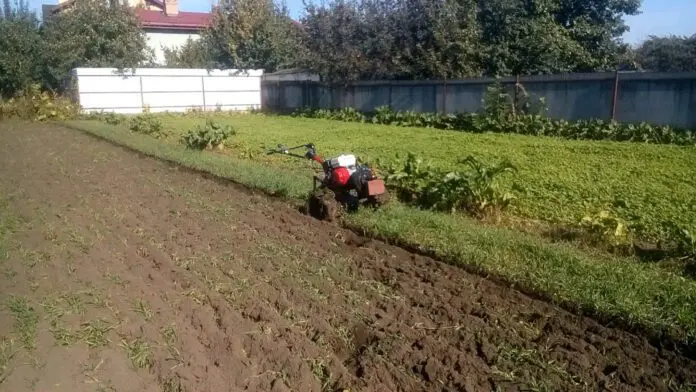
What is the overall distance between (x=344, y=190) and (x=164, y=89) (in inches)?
900

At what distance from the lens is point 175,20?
42156 mm

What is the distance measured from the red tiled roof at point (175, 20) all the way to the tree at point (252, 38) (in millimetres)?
5470

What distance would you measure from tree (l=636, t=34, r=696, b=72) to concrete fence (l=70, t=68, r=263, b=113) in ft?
58.9

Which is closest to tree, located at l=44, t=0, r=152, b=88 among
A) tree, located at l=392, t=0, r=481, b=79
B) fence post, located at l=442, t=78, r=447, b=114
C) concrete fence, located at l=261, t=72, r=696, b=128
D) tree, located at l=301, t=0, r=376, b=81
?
tree, located at l=301, t=0, r=376, b=81

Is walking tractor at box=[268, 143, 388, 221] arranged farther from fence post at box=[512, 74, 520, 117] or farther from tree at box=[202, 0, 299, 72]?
tree at box=[202, 0, 299, 72]

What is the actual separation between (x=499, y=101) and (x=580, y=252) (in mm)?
11353

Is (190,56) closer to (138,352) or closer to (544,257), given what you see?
(544,257)

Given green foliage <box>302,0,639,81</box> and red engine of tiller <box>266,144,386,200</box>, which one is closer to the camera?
red engine of tiller <box>266,144,386,200</box>

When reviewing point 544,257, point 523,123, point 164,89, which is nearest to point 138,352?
point 544,257

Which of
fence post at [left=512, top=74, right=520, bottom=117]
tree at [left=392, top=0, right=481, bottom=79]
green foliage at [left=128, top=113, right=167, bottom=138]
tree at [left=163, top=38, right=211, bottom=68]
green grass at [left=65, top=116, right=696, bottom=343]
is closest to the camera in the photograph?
green grass at [left=65, top=116, right=696, bottom=343]

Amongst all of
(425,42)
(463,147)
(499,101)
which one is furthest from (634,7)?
(463,147)

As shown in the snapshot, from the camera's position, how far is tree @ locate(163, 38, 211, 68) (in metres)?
35.2

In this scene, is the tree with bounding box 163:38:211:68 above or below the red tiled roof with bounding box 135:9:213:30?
below

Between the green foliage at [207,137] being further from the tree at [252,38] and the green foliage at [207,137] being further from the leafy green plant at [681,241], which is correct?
the tree at [252,38]
